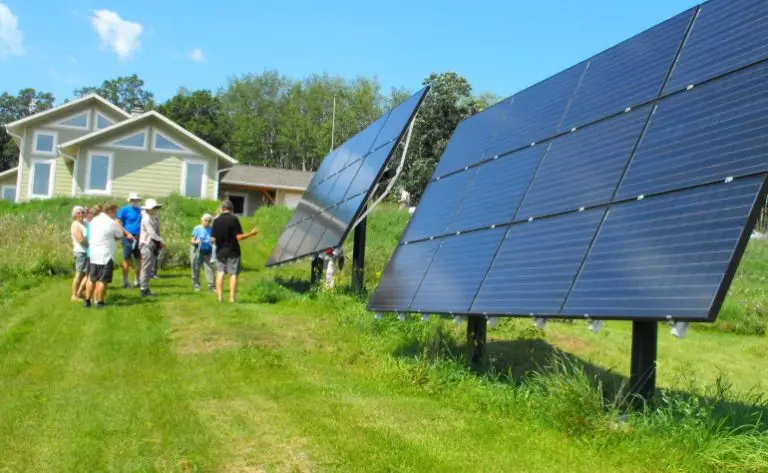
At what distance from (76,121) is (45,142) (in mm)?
2050

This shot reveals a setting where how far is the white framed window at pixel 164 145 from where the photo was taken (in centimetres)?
3681

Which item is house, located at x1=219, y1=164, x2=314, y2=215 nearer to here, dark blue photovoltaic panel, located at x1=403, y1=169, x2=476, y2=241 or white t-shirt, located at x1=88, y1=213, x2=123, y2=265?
white t-shirt, located at x1=88, y1=213, x2=123, y2=265

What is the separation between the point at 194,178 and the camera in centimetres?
3734

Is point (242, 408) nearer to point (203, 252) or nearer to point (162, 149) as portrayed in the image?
point (203, 252)

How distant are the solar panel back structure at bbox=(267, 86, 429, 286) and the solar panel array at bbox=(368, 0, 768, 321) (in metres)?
2.01

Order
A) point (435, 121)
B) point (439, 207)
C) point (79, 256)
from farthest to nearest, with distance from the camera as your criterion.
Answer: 1. point (435, 121)
2. point (79, 256)
3. point (439, 207)

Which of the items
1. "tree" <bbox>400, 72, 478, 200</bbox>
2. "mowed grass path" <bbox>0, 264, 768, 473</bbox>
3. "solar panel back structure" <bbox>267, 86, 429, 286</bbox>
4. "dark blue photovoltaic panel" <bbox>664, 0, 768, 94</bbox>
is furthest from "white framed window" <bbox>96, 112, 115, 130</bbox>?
"dark blue photovoltaic panel" <bbox>664, 0, 768, 94</bbox>

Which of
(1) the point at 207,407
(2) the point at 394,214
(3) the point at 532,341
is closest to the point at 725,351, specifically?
(3) the point at 532,341

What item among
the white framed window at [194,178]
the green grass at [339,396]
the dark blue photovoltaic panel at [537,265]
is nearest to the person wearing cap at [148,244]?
the green grass at [339,396]

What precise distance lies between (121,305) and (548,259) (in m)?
8.50

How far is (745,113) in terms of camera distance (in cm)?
595

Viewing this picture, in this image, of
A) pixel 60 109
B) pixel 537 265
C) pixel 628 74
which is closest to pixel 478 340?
pixel 537 265

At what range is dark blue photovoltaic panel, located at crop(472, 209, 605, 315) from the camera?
6.70 m

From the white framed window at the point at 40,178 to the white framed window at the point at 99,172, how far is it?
587 centimetres
